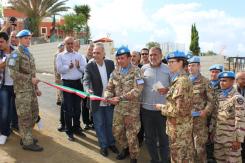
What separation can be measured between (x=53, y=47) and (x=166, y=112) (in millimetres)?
20387

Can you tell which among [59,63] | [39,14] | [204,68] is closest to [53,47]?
[39,14]

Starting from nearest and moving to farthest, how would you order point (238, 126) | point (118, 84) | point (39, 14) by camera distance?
point (238, 126) < point (118, 84) < point (39, 14)

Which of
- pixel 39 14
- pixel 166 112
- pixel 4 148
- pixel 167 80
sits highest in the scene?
pixel 39 14

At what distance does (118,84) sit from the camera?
5.52 m

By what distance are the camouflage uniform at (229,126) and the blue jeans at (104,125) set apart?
1.91 metres

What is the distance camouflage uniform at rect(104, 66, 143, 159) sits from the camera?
535cm

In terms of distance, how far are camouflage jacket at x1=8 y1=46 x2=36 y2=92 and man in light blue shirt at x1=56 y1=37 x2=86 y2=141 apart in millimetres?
977

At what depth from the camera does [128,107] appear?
539 centimetres

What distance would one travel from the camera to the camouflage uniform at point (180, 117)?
4285 mm

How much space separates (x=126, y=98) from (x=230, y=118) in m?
1.70

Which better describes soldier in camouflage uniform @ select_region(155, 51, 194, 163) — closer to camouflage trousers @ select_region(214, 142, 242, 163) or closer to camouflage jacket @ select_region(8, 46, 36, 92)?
camouflage trousers @ select_region(214, 142, 242, 163)

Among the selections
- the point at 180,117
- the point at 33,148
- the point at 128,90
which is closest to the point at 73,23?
the point at 33,148

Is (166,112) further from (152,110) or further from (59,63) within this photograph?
(59,63)

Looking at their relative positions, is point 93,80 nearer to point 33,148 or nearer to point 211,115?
point 33,148
